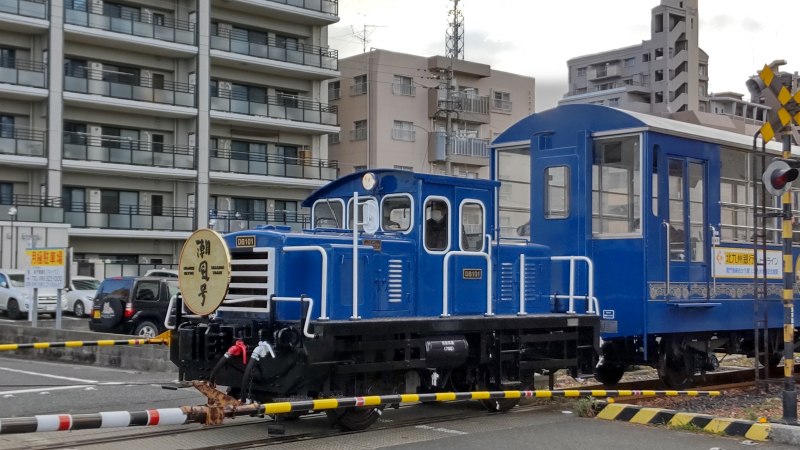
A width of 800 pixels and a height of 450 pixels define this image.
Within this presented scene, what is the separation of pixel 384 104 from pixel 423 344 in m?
41.1

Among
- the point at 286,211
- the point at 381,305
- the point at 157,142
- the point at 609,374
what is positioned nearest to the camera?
the point at 381,305

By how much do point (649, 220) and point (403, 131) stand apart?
39.7 m

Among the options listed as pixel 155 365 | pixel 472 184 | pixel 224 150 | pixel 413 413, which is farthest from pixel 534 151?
pixel 224 150

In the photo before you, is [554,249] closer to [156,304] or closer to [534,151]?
[534,151]

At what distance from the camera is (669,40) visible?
74188mm

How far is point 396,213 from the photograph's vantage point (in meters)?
10.6

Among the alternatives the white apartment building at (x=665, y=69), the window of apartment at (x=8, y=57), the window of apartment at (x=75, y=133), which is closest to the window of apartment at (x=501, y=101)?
the white apartment building at (x=665, y=69)

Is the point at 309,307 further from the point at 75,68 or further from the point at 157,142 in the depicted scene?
the point at 157,142

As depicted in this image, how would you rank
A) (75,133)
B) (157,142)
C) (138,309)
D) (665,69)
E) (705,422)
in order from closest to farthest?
(705,422) → (138,309) → (75,133) → (157,142) → (665,69)

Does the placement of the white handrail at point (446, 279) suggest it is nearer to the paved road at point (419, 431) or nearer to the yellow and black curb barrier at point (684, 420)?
the paved road at point (419, 431)

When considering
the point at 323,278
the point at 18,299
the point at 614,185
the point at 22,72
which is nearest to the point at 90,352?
the point at 323,278

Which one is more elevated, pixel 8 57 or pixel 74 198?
pixel 8 57

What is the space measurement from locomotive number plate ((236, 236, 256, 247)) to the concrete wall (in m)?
6.75

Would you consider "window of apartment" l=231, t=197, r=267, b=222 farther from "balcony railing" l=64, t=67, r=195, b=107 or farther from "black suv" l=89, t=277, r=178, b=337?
"black suv" l=89, t=277, r=178, b=337
